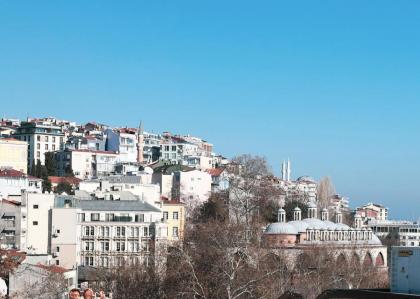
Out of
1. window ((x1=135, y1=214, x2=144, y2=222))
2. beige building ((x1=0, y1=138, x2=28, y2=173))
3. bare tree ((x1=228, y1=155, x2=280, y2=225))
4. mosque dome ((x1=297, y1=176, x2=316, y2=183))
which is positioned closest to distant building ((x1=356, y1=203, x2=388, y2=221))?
mosque dome ((x1=297, y1=176, x2=316, y2=183))

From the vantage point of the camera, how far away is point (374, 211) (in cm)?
13362

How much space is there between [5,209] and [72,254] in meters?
4.47

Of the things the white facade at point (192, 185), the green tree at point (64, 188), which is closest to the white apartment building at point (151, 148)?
the white facade at point (192, 185)

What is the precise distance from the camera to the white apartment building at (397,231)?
10656 centimetres

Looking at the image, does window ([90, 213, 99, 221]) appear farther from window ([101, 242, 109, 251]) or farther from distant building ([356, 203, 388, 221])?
distant building ([356, 203, 388, 221])

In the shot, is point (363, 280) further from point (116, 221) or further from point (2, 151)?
point (2, 151)

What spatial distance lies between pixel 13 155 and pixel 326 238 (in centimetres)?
3436

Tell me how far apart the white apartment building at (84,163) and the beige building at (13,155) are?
6.49m

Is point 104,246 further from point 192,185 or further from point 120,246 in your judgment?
point 192,185

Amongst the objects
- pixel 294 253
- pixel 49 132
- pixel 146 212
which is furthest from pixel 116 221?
pixel 49 132

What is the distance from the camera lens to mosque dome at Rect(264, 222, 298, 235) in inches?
2606

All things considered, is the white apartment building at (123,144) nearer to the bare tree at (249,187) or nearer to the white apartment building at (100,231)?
the bare tree at (249,187)

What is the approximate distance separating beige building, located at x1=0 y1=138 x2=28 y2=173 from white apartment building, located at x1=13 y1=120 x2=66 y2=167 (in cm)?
908

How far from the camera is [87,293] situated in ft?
27.1
